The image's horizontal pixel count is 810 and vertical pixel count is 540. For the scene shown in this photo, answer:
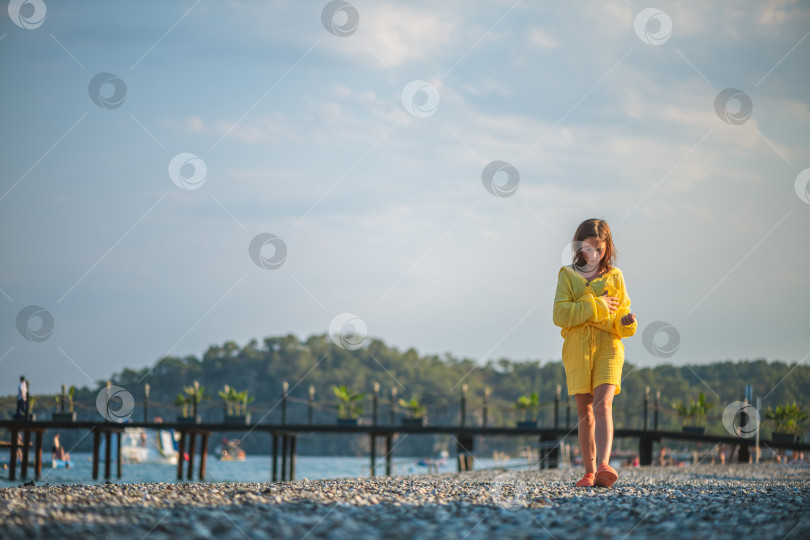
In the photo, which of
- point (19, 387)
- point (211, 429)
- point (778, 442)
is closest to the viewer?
point (778, 442)

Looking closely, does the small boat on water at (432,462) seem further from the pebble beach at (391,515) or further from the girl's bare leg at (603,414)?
the pebble beach at (391,515)

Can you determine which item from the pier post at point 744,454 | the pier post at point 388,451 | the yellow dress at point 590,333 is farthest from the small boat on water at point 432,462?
the yellow dress at point 590,333

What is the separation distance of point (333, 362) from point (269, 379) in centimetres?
986

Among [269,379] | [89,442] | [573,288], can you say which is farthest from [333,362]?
[573,288]

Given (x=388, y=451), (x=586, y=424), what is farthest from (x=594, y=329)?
(x=388, y=451)

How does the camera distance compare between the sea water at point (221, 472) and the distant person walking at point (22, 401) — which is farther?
the sea water at point (221, 472)

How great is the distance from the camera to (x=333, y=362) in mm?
96938

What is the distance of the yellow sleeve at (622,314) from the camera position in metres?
5.53

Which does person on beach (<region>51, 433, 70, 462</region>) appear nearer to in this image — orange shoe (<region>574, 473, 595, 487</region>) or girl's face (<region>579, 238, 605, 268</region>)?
orange shoe (<region>574, 473, 595, 487</region>)

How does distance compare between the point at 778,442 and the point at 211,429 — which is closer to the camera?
the point at 778,442

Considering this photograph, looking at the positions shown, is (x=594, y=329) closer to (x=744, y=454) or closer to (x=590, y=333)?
(x=590, y=333)

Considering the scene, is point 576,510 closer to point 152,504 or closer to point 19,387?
point 152,504

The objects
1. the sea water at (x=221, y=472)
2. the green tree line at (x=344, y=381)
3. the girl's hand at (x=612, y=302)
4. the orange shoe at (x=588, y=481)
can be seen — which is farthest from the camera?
the green tree line at (x=344, y=381)

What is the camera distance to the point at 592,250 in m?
5.66
